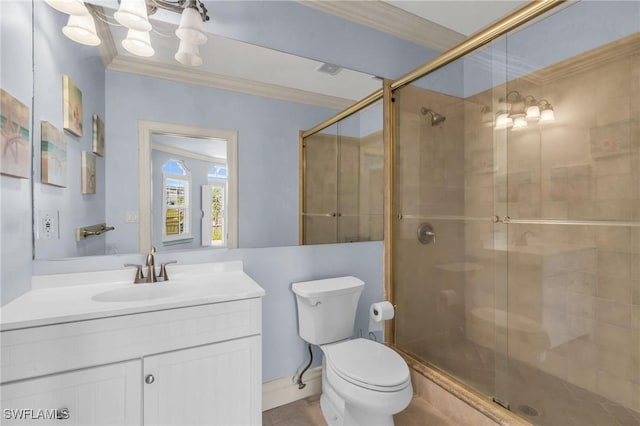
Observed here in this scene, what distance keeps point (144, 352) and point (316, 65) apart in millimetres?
1728

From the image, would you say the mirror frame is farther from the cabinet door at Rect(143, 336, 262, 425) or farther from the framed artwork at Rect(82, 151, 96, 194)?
the cabinet door at Rect(143, 336, 262, 425)

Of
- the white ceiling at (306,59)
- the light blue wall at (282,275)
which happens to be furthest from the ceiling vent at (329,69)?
the light blue wall at (282,275)

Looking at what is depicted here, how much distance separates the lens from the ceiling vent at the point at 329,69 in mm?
1862

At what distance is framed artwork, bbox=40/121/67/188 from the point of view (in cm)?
123

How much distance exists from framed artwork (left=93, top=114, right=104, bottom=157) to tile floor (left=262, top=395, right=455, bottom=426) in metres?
1.62

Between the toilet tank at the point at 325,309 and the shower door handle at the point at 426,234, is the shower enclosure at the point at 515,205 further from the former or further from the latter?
the toilet tank at the point at 325,309

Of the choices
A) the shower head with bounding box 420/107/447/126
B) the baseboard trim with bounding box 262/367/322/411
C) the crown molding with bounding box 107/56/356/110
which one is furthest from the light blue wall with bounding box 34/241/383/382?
the shower head with bounding box 420/107/447/126

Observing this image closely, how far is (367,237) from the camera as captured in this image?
211cm

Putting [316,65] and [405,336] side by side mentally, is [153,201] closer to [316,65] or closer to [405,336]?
[316,65]

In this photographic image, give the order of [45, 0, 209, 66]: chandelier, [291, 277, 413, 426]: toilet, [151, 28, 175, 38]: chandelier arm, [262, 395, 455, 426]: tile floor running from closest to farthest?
[45, 0, 209, 66]: chandelier < [291, 277, 413, 426]: toilet < [151, 28, 175, 38]: chandelier arm < [262, 395, 455, 426]: tile floor

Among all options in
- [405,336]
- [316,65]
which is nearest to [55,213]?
[316,65]

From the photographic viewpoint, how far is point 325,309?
5.57 ft

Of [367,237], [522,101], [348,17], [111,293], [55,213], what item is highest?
[348,17]

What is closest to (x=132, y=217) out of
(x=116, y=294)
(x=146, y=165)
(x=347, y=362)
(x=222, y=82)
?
(x=146, y=165)
